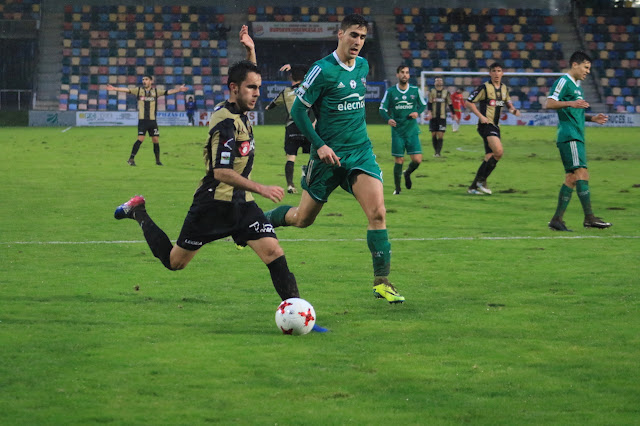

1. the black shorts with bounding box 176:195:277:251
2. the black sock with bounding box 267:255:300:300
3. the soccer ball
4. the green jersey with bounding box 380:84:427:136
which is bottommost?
the soccer ball

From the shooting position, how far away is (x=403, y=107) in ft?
56.2

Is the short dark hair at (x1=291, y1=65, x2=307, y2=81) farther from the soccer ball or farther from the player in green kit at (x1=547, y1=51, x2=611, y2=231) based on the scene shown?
the soccer ball

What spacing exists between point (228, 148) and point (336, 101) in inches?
71.1

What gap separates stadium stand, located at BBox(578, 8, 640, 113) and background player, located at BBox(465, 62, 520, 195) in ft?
108

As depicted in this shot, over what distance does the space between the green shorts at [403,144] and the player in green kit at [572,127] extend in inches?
206

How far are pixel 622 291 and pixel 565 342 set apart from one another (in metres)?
2.07

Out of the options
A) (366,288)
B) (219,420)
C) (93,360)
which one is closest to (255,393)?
(219,420)

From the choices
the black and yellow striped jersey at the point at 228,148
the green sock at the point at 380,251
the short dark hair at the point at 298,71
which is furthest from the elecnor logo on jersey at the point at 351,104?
the short dark hair at the point at 298,71

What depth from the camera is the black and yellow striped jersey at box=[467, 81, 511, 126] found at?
1691 cm

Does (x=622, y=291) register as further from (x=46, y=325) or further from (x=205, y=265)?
(x=46, y=325)

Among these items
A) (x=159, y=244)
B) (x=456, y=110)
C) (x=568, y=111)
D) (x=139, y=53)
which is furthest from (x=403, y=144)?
(x=139, y=53)

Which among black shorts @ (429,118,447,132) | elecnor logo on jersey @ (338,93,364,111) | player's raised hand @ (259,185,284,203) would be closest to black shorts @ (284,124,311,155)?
elecnor logo on jersey @ (338,93,364,111)

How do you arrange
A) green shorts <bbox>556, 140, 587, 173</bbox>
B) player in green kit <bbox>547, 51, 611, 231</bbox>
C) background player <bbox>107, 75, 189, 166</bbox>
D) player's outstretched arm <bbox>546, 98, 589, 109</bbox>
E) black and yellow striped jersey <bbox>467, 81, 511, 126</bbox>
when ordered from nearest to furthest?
player's outstretched arm <bbox>546, 98, 589, 109</bbox> → player in green kit <bbox>547, 51, 611, 231</bbox> → green shorts <bbox>556, 140, 587, 173</bbox> → black and yellow striped jersey <bbox>467, 81, 511, 126</bbox> → background player <bbox>107, 75, 189, 166</bbox>

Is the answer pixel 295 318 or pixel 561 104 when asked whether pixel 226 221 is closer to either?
pixel 295 318
